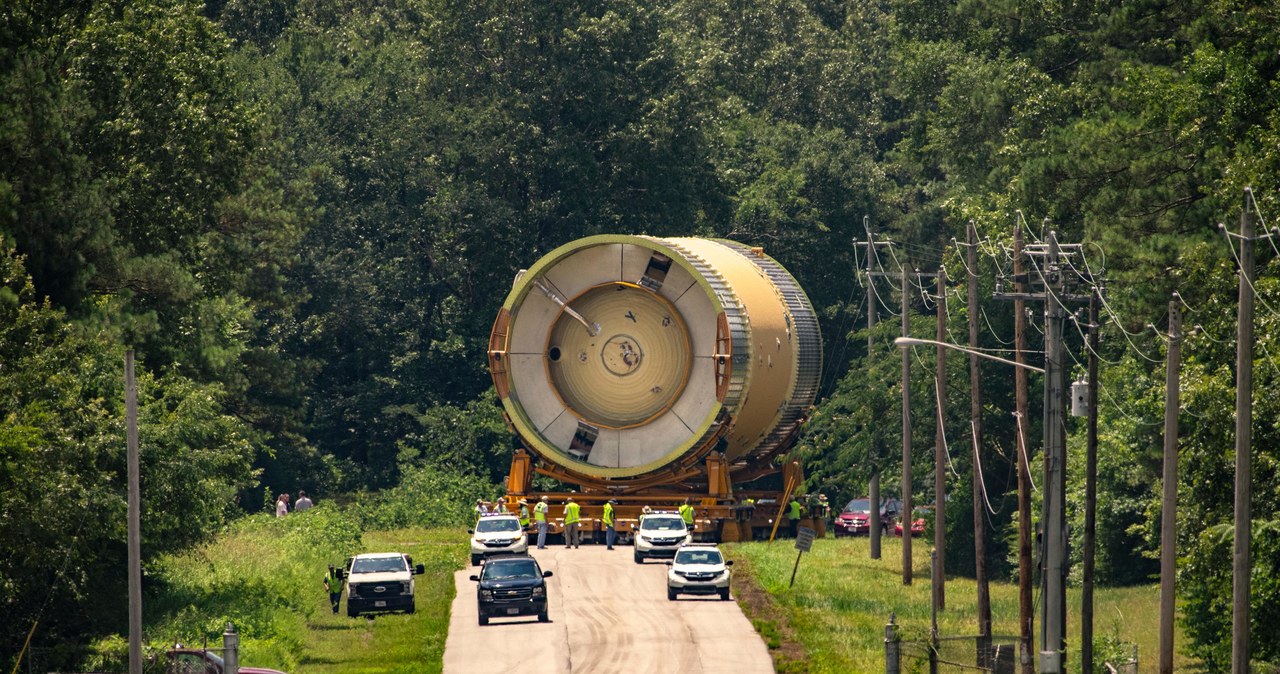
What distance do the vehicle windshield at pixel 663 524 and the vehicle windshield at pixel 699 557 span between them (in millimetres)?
5607

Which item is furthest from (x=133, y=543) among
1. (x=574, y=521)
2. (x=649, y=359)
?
(x=649, y=359)

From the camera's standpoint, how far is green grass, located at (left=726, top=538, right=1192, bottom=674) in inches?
1519

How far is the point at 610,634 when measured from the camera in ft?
131

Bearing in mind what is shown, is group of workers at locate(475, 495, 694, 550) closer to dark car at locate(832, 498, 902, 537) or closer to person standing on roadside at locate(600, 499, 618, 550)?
person standing on roadside at locate(600, 499, 618, 550)

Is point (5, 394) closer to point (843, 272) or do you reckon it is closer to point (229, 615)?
point (229, 615)

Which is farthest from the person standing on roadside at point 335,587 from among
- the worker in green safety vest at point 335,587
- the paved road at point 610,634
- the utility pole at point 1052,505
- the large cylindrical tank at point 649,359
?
the utility pole at point 1052,505

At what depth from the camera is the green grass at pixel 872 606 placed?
127ft

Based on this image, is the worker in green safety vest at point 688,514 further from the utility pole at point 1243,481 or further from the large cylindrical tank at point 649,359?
the utility pole at point 1243,481

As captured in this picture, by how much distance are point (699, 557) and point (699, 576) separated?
2.56 ft

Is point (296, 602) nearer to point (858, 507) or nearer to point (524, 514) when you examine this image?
point (524, 514)

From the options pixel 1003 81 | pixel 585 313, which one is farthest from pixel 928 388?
pixel 1003 81

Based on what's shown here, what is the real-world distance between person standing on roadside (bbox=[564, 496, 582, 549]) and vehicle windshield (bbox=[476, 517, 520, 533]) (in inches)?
151

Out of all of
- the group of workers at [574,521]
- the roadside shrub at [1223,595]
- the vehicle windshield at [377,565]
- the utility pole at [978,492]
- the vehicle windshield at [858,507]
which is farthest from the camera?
the vehicle windshield at [858,507]

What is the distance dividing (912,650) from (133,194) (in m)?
21.9
